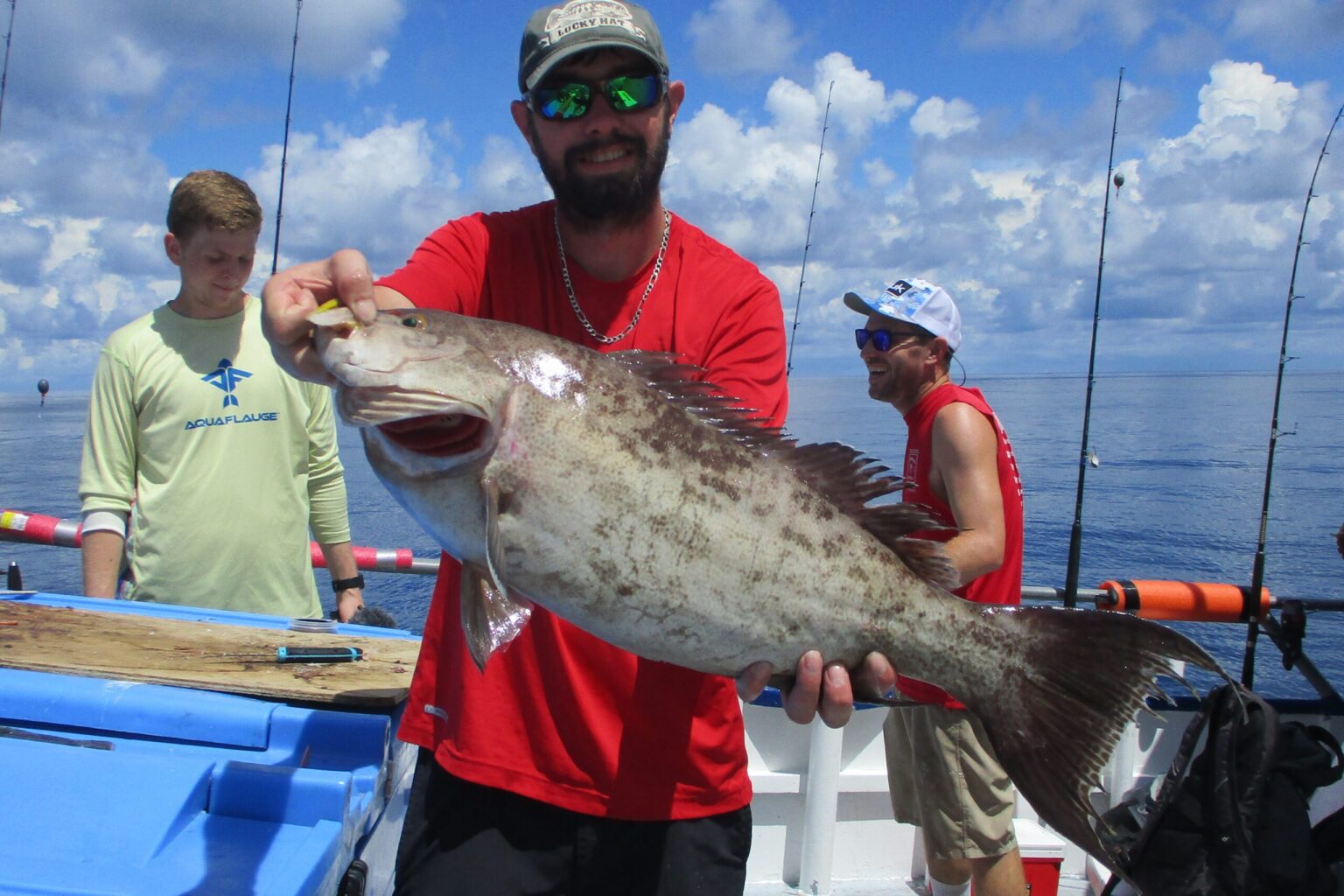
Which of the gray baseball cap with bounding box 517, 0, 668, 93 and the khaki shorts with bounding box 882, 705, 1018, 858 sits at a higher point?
the gray baseball cap with bounding box 517, 0, 668, 93

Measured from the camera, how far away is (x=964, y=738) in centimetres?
356

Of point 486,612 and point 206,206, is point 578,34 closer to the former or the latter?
point 486,612

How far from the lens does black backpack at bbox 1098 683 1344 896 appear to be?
10.3ft

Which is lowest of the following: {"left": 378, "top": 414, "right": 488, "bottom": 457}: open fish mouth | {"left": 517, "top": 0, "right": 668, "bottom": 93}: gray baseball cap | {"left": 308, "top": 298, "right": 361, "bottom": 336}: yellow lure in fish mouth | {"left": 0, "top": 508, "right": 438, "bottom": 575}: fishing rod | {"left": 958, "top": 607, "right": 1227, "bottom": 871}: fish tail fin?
{"left": 0, "top": 508, "right": 438, "bottom": 575}: fishing rod

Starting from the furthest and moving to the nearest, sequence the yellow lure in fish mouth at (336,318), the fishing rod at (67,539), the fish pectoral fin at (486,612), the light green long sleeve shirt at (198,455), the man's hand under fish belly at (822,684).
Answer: the fishing rod at (67,539), the light green long sleeve shirt at (198,455), the man's hand under fish belly at (822,684), the fish pectoral fin at (486,612), the yellow lure in fish mouth at (336,318)

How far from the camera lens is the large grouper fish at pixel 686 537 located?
5.73 feet

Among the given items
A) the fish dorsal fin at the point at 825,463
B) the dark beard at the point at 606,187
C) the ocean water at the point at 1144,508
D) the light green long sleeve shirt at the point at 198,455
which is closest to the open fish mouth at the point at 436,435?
the fish dorsal fin at the point at 825,463

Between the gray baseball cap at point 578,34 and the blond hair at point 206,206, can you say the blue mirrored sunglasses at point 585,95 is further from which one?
the blond hair at point 206,206

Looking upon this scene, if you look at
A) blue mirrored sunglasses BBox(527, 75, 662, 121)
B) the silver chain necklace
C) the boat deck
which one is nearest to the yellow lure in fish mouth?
the silver chain necklace

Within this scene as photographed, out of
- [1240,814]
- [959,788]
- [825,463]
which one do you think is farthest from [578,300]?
[1240,814]

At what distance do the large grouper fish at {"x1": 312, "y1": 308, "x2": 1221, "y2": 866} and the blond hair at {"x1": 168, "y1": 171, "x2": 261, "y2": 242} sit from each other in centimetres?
213

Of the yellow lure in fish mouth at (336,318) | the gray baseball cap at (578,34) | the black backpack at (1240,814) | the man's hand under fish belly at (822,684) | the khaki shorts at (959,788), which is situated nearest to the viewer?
the yellow lure in fish mouth at (336,318)

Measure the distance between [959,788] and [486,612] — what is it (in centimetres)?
251

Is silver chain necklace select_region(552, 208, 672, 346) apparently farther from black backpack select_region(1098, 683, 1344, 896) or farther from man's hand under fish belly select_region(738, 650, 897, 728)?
black backpack select_region(1098, 683, 1344, 896)
